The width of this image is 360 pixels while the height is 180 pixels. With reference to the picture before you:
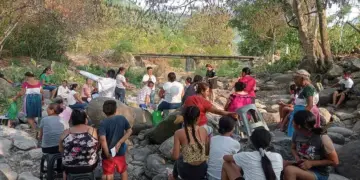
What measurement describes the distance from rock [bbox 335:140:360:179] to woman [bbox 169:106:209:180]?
2033mm

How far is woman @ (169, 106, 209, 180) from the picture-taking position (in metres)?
4.02

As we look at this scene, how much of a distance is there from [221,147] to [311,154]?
3.01 feet

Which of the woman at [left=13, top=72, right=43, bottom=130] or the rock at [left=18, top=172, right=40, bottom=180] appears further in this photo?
the woman at [left=13, top=72, right=43, bottom=130]

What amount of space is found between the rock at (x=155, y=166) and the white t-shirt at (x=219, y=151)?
171cm

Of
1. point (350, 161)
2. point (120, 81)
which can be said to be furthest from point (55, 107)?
point (350, 161)

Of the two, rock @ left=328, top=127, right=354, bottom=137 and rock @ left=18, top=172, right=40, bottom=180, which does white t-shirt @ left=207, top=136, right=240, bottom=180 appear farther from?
rock @ left=328, top=127, right=354, bottom=137

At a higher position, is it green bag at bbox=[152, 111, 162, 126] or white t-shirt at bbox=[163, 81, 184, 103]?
white t-shirt at bbox=[163, 81, 184, 103]

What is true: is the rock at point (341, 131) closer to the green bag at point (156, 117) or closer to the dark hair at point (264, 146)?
the green bag at point (156, 117)

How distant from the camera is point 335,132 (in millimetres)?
6699

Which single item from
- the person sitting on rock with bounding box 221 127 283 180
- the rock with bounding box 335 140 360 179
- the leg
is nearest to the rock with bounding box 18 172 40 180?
the person sitting on rock with bounding box 221 127 283 180

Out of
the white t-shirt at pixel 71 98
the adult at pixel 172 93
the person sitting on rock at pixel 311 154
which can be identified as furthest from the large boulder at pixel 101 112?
the person sitting on rock at pixel 311 154

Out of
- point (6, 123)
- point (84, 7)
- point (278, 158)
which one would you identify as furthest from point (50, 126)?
point (84, 7)

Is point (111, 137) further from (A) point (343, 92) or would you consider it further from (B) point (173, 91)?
(A) point (343, 92)

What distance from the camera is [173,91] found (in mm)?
7512
